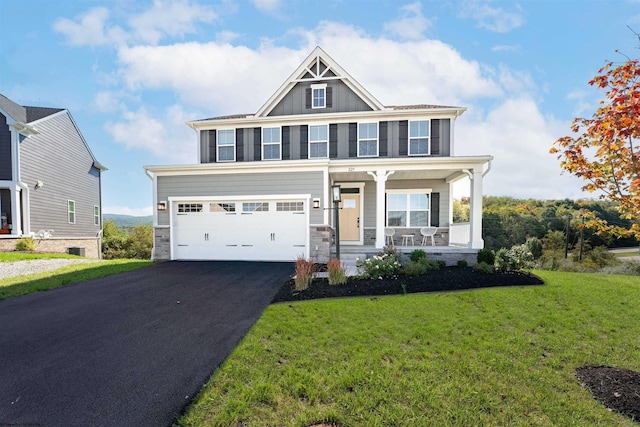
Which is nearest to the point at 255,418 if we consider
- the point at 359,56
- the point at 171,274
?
the point at 171,274

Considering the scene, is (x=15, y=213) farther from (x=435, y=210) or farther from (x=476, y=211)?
(x=476, y=211)

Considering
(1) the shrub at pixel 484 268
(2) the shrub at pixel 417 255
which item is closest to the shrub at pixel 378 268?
(2) the shrub at pixel 417 255

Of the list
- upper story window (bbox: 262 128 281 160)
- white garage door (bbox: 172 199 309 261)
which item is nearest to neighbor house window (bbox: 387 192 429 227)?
white garage door (bbox: 172 199 309 261)

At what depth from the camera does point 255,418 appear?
2.16 metres

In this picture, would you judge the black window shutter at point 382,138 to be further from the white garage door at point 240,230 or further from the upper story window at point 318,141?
the white garage door at point 240,230

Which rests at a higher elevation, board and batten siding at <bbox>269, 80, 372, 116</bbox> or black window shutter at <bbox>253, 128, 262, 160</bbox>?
board and batten siding at <bbox>269, 80, 372, 116</bbox>

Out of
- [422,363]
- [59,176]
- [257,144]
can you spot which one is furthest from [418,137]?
[59,176]

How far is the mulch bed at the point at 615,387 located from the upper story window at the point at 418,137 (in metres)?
9.77

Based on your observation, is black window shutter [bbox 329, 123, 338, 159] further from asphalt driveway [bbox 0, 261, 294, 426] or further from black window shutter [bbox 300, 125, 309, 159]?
asphalt driveway [bbox 0, 261, 294, 426]

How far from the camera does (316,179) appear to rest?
33.5ft

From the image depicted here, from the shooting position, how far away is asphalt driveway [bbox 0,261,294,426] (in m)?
2.36

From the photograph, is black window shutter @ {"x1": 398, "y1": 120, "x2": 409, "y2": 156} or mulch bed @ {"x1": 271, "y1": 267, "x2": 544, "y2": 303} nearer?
mulch bed @ {"x1": 271, "y1": 267, "x2": 544, "y2": 303}

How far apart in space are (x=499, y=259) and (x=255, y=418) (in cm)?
728

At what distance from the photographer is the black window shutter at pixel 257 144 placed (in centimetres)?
1253
